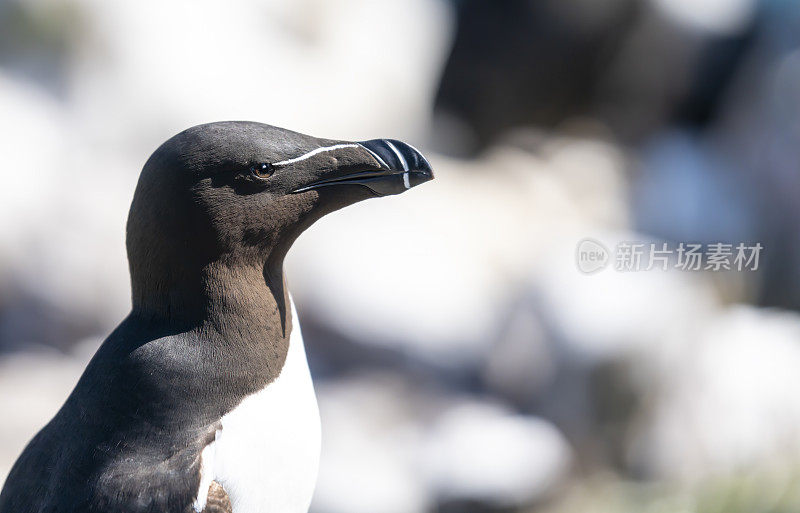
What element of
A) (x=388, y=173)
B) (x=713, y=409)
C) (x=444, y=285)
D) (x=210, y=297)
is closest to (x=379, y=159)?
(x=388, y=173)

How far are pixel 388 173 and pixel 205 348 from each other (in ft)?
1.42

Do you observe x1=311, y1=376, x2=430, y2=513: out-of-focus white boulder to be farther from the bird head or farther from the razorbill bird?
the bird head

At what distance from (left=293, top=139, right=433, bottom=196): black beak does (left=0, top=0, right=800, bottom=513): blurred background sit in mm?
2834

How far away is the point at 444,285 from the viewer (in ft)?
15.5

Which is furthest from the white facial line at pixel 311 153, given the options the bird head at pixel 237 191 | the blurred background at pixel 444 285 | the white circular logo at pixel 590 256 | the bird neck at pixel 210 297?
the white circular logo at pixel 590 256

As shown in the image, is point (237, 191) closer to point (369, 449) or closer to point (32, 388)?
point (369, 449)

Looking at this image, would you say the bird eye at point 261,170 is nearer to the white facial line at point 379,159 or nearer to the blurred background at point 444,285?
the white facial line at point 379,159

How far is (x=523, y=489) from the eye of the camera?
423 cm

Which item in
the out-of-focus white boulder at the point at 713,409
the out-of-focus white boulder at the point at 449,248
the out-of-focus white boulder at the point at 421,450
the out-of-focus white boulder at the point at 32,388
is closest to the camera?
the out-of-focus white boulder at the point at 32,388

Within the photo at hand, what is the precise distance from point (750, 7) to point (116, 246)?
435 centimetres

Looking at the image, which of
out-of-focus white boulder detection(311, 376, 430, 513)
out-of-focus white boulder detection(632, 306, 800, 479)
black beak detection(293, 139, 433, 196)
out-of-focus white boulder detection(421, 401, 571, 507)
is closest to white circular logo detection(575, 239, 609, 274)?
out-of-focus white boulder detection(632, 306, 800, 479)

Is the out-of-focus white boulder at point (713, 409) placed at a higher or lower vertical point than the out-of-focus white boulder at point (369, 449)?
higher

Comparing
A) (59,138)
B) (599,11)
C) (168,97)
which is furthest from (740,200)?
(59,138)

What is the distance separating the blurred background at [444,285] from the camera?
170 inches
